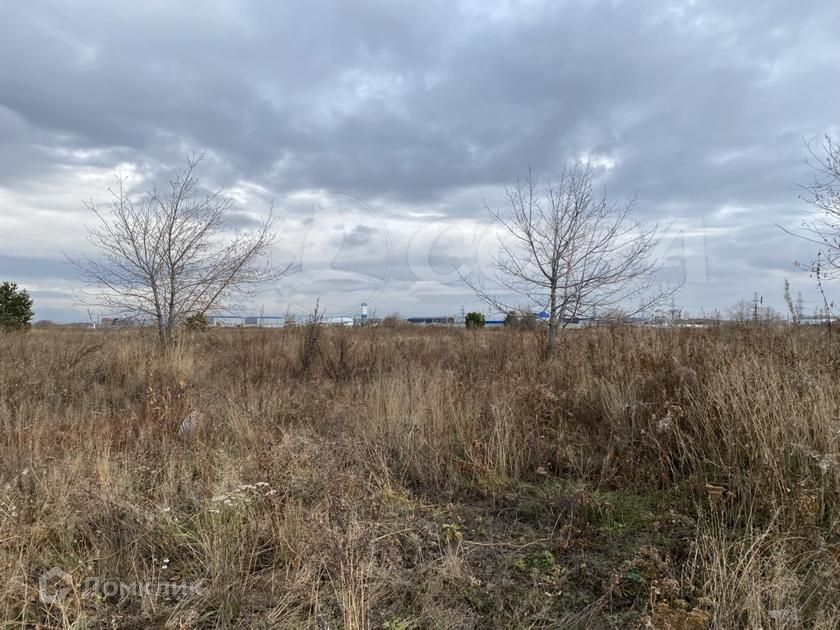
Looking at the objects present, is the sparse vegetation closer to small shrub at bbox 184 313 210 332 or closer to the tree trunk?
small shrub at bbox 184 313 210 332

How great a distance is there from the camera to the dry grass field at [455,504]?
224 centimetres

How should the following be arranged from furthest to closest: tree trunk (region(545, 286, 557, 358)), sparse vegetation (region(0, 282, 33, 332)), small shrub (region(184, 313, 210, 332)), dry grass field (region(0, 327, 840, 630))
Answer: sparse vegetation (region(0, 282, 33, 332))
small shrub (region(184, 313, 210, 332))
tree trunk (region(545, 286, 557, 358))
dry grass field (region(0, 327, 840, 630))

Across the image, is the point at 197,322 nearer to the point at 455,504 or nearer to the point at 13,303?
the point at 455,504

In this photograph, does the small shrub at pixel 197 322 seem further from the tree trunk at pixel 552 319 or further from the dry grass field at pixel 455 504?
the tree trunk at pixel 552 319

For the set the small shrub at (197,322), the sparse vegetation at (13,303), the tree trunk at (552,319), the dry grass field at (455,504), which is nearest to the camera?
the dry grass field at (455,504)

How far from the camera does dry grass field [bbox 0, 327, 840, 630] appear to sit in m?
2.24

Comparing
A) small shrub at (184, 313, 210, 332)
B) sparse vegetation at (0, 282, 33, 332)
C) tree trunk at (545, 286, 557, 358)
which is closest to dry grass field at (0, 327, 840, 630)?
tree trunk at (545, 286, 557, 358)

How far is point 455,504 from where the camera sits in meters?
3.49

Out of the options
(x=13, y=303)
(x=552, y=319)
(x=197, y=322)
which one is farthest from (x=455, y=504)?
(x=13, y=303)

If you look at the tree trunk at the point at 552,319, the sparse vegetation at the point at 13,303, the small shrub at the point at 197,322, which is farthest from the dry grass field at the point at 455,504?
the sparse vegetation at the point at 13,303

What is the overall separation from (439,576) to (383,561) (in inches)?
12.9

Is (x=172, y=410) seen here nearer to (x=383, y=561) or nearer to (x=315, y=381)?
(x=315, y=381)

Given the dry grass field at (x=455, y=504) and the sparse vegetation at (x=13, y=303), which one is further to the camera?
the sparse vegetation at (x=13, y=303)

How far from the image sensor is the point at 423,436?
4.57m
